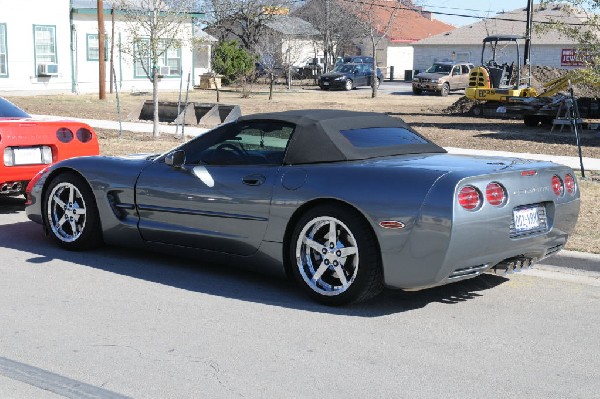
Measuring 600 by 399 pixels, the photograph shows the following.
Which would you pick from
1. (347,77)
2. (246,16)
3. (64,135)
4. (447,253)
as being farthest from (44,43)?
(447,253)

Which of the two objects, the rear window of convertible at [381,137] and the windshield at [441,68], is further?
the windshield at [441,68]

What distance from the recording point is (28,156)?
30.5ft

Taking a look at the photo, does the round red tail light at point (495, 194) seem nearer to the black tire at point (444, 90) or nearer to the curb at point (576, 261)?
the curb at point (576, 261)

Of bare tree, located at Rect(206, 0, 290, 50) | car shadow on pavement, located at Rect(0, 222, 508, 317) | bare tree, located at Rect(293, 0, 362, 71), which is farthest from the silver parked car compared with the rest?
car shadow on pavement, located at Rect(0, 222, 508, 317)

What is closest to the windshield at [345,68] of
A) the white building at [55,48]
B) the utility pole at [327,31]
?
the utility pole at [327,31]

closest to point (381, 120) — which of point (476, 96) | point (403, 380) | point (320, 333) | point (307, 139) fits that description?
point (307, 139)

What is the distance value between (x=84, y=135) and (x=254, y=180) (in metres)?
4.15

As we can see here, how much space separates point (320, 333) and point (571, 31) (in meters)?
12.5

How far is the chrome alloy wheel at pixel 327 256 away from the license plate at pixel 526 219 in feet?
3.64

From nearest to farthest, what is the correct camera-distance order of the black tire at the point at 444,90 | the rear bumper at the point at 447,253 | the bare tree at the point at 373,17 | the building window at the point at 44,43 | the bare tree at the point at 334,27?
the rear bumper at the point at 447,253 < the building window at the point at 44,43 < the bare tree at the point at 373,17 < the black tire at the point at 444,90 < the bare tree at the point at 334,27

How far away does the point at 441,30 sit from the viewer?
9031cm

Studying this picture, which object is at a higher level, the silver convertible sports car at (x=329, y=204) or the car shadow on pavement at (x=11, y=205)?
the silver convertible sports car at (x=329, y=204)

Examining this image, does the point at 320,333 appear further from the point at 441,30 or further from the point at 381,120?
the point at 441,30

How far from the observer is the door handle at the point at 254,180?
20.9 ft
